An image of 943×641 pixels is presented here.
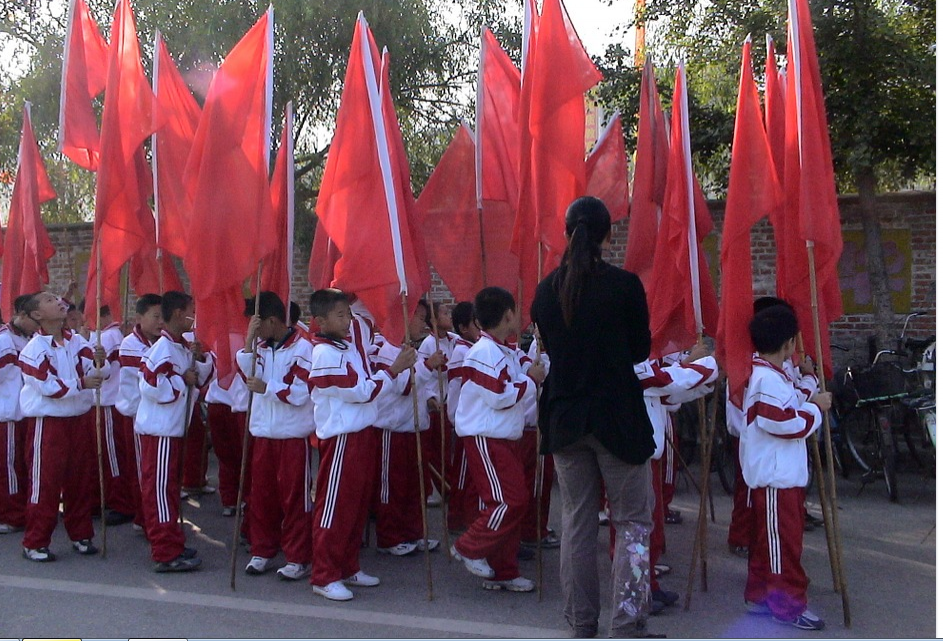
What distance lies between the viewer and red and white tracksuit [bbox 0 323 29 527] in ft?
21.9

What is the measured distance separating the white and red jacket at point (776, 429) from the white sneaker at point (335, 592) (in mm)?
2037

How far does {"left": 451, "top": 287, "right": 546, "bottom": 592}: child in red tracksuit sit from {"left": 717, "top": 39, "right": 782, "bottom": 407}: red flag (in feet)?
3.18

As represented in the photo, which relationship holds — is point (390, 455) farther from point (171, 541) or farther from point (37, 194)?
point (37, 194)

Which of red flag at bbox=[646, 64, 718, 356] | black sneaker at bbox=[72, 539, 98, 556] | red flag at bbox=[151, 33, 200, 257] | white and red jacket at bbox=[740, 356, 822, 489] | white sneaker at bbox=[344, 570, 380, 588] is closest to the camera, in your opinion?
white and red jacket at bbox=[740, 356, 822, 489]

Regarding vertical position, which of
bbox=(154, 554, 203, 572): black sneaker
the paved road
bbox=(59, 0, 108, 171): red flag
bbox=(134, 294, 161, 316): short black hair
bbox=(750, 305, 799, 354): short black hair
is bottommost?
the paved road

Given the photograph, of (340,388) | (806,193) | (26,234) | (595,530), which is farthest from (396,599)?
(26,234)

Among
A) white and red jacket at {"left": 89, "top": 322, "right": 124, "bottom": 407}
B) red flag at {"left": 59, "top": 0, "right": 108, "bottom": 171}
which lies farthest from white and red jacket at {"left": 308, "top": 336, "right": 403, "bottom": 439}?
red flag at {"left": 59, "top": 0, "right": 108, "bottom": 171}

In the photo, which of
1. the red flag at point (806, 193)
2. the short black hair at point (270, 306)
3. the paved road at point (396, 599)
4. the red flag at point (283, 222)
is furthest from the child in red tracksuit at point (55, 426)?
the red flag at point (806, 193)

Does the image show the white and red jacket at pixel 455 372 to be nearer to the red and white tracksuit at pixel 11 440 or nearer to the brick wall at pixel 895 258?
the brick wall at pixel 895 258

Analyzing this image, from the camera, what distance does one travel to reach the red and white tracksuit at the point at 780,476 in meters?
4.48

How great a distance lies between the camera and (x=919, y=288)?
911cm

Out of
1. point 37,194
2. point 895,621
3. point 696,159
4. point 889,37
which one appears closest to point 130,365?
point 37,194

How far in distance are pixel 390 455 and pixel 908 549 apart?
3.11 metres

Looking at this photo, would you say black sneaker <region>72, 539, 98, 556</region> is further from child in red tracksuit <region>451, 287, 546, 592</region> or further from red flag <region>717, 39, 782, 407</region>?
red flag <region>717, 39, 782, 407</region>
